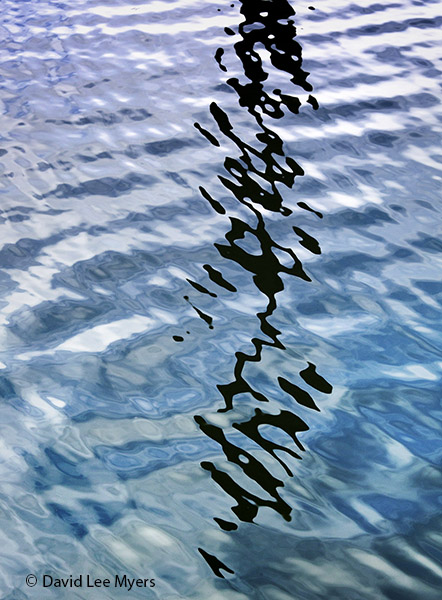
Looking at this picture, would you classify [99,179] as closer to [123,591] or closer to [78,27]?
[123,591]

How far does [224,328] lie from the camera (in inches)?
152

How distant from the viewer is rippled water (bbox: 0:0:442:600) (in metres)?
2.77

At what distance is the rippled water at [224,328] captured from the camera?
9.07 feet

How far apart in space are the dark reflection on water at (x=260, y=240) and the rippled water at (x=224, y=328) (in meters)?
0.02

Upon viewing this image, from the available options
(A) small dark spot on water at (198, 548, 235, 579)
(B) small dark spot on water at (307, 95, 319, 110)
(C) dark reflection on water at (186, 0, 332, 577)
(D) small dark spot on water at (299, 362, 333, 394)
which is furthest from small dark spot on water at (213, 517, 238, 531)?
(B) small dark spot on water at (307, 95, 319, 110)

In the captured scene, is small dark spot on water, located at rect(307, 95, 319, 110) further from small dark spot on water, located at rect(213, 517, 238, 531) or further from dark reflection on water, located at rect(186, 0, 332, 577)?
small dark spot on water, located at rect(213, 517, 238, 531)

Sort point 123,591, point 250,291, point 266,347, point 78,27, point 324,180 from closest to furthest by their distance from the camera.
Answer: point 123,591
point 266,347
point 250,291
point 324,180
point 78,27

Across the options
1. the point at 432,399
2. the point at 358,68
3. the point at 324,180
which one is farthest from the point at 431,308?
the point at 358,68

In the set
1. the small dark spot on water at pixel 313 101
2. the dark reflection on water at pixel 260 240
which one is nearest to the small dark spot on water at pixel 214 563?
the dark reflection on water at pixel 260 240

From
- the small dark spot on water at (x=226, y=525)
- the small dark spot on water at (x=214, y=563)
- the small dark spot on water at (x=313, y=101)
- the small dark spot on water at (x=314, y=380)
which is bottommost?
the small dark spot on water at (x=214, y=563)

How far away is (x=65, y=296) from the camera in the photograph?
4.14m

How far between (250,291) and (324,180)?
4.60ft

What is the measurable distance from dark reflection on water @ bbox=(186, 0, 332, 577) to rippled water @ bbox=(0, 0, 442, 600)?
0.02 metres

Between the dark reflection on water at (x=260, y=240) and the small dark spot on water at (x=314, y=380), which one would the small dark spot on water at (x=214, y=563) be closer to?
the dark reflection on water at (x=260, y=240)
